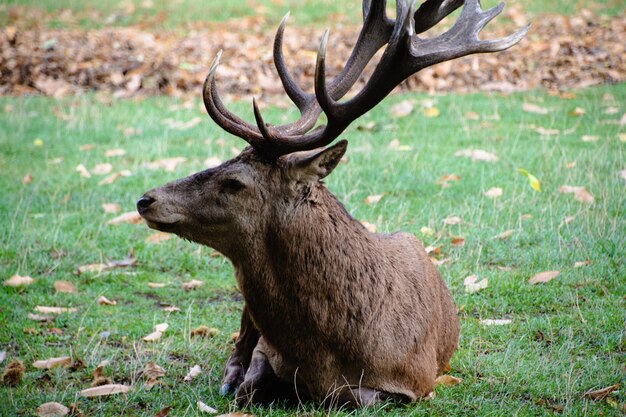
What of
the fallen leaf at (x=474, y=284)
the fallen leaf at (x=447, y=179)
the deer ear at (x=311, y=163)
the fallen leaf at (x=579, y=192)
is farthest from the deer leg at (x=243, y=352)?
the fallen leaf at (x=579, y=192)

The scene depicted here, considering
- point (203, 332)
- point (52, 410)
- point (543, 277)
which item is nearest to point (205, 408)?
point (52, 410)

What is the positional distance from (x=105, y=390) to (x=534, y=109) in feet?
23.8

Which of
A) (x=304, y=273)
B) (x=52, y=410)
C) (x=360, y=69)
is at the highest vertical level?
(x=360, y=69)

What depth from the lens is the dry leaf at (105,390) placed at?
4.97m

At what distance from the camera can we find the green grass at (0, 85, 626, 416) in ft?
16.6

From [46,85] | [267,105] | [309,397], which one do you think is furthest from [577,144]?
[46,85]

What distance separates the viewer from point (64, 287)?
22.3 feet

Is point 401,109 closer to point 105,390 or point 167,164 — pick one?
point 167,164

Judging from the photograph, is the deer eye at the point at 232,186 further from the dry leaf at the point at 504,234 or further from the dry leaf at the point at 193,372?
the dry leaf at the point at 504,234

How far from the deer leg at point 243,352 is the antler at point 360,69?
1.18 m

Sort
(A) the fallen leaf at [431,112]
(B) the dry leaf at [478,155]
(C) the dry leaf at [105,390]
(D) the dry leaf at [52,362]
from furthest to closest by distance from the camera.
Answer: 1. (A) the fallen leaf at [431,112]
2. (B) the dry leaf at [478,155]
3. (D) the dry leaf at [52,362]
4. (C) the dry leaf at [105,390]

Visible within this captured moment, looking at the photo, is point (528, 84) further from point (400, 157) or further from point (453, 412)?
point (453, 412)

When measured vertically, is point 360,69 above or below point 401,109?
above

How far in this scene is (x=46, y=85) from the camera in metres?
13.3
